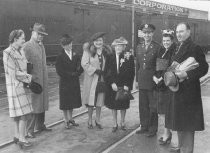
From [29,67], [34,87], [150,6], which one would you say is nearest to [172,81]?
[34,87]

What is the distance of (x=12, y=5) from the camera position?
1342 cm

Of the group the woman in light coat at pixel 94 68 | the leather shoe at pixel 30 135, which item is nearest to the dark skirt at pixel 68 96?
the woman in light coat at pixel 94 68

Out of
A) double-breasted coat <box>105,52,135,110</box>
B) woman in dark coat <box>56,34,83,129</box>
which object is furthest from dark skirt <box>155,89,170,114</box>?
woman in dark coat <box>56,34,83,129</box>

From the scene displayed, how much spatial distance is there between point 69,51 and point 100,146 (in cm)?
192

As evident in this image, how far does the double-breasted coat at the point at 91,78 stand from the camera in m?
6.69

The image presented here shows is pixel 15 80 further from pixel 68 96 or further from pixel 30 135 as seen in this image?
pixel 68 96

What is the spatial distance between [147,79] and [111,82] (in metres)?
0.71

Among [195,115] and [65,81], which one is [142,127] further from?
[195,115]

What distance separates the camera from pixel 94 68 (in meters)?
6.66

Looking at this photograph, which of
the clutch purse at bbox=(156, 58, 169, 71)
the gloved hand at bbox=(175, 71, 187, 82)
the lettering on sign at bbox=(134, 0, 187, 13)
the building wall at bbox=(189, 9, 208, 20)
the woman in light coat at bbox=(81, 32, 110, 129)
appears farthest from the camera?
the building wall at bbox=(189, 9, 208, 20)

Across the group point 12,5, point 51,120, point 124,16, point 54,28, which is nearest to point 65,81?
point 51,120

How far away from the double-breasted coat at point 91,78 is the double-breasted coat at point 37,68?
746 millimetres

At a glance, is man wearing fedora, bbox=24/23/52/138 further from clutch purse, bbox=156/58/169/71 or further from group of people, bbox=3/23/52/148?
clutch purse, bbox=156/58/169/71

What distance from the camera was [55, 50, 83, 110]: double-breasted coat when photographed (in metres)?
6.69
